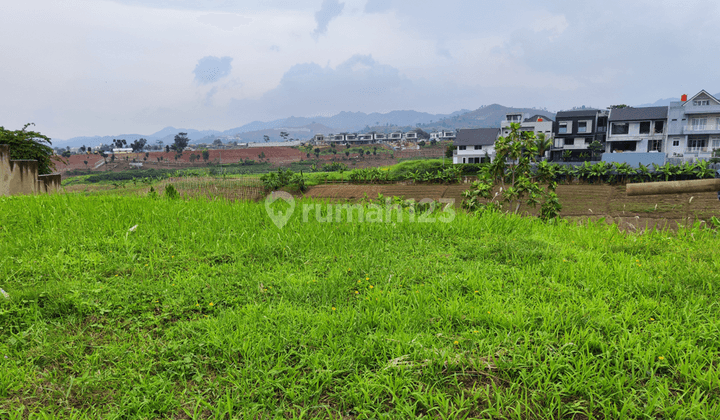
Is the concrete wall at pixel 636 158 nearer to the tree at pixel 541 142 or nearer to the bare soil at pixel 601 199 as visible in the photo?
the bare soil at pixel 601 199

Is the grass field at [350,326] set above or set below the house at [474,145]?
below

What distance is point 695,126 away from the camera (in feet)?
122

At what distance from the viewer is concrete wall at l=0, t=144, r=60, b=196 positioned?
26.9 ft

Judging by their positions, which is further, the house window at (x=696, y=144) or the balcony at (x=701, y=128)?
the house window at (x=696, y=144)

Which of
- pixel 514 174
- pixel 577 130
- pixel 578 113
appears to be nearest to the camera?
pixel 514 174

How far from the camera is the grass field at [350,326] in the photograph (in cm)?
191

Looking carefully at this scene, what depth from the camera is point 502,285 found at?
3.12 m

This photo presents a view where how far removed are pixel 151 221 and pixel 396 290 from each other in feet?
10.3

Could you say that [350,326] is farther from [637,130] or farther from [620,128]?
[637,130]

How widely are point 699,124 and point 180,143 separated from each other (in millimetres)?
91551

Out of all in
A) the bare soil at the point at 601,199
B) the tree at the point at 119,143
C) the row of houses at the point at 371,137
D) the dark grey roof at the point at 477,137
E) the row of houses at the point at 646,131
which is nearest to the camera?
the bare soil at the point at 601,199

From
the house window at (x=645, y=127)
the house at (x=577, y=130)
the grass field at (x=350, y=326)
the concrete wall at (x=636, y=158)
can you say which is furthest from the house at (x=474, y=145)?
the grass field at (x=350, y=326)

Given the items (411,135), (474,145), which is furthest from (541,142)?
(411,135)

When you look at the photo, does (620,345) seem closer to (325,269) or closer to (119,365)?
(325,269)
